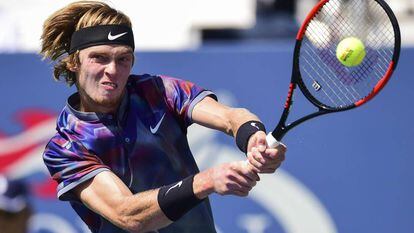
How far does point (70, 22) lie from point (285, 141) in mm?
2393

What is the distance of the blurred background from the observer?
637 centimetres

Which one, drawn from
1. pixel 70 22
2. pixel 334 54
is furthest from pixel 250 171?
pixel 70 22

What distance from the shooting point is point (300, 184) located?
6.43 m

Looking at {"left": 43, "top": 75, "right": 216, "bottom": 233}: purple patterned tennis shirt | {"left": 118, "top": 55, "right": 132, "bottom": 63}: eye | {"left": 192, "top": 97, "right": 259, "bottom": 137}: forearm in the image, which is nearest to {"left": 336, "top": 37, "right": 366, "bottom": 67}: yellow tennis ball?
{"left": 192, "top": 97, "right": 259, "bottom": 137}: forearm

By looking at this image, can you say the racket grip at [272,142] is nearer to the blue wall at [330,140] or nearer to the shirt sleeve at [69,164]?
the shirt sleeve at [69,164]

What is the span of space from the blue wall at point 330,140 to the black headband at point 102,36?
7.66 feet

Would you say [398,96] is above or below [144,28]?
above

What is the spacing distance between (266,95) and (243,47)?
370 millimetres

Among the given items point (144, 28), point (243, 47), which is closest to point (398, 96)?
point (243, 47)

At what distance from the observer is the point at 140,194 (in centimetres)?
391

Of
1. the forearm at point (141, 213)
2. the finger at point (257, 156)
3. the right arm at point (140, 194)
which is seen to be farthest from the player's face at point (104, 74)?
the finger at point (257, 156)

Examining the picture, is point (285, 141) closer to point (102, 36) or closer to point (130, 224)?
point (102, 36)

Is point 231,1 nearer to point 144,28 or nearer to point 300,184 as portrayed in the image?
point 144,28

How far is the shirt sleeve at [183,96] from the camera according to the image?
167 inches
